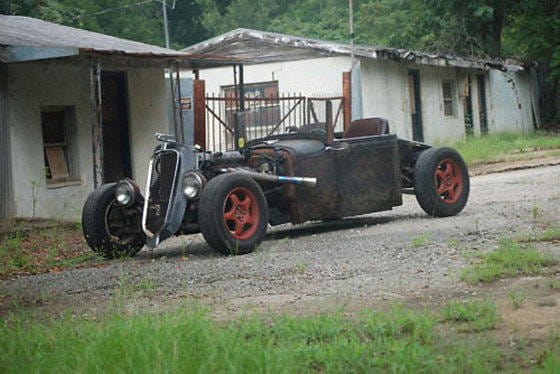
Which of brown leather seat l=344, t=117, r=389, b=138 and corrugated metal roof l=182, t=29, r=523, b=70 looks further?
corrugated metal roof l=182, t=29, r=523, b=70

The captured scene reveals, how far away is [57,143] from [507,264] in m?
9.75

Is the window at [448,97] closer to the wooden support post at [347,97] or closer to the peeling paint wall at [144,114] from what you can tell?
the wooden support post at [347,97]

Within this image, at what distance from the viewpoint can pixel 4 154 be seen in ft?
45.4

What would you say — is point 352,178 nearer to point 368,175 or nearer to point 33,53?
point 368,175

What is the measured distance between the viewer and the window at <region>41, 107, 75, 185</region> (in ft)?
49.0

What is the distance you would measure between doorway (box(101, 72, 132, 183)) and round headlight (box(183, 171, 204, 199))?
7.56m

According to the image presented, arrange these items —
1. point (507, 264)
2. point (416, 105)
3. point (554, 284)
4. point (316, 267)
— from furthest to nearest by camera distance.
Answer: point (416, 105)
point (316, 267)
point (507, 264)
point (554, 284)

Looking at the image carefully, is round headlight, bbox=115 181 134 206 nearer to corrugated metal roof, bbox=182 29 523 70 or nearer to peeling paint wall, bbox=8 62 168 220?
peeling paint wall, bbox=8 62 168 220

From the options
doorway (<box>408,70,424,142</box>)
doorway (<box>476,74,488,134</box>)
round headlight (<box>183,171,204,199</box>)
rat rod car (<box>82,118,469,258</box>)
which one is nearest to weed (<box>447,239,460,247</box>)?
rat rod car (<box>82,118,469,258</box>)

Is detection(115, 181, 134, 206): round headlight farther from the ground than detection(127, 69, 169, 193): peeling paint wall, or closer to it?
closer to it

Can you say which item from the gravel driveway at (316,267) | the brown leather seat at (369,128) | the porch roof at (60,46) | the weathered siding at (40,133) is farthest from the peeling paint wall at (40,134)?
the brown leather seat at (369,128)

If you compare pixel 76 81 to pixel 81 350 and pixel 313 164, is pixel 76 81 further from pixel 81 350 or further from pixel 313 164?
pixel 81 350

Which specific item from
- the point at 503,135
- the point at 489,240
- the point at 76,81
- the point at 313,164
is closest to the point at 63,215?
the point at 76,81

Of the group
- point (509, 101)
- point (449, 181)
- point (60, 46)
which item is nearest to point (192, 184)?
point (449, 181)
